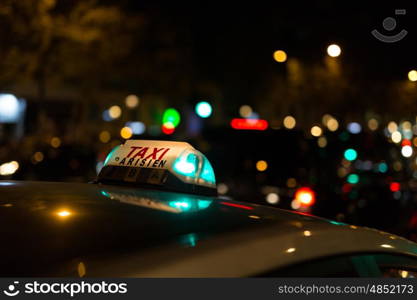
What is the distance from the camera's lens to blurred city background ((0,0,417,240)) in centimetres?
1094

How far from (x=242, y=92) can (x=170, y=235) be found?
34.1 m

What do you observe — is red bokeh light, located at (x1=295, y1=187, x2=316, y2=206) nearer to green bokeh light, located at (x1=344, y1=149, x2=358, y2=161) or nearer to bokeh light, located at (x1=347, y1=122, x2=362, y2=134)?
Result: green bokeh light, located at (x1=344, y1=149, x2=358, y2=161)

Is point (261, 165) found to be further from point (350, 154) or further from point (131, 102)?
point (131, 102)

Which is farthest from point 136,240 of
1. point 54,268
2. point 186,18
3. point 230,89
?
point 230,89

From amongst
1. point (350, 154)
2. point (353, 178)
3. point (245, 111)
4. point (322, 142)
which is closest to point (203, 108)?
point (322, 142)

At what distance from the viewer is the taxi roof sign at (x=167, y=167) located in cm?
278

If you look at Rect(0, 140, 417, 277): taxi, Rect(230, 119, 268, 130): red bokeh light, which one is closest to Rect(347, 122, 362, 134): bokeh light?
Rect(230, 119, 268, 130): red bokeh light

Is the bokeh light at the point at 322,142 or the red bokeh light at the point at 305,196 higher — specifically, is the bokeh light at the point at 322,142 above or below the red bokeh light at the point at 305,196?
above

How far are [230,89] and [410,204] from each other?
79.9 feet

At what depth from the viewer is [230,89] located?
3609cm

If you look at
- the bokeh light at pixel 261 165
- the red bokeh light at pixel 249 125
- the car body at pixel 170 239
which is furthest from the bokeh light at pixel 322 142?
the car body at pixel 170 239

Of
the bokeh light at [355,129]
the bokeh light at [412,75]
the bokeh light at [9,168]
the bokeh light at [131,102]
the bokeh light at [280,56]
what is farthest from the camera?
the bokeh light at [131,102]

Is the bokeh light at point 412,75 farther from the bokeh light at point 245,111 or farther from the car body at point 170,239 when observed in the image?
the car body at point 170,239

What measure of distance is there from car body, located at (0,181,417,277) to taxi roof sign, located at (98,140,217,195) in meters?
0.11
